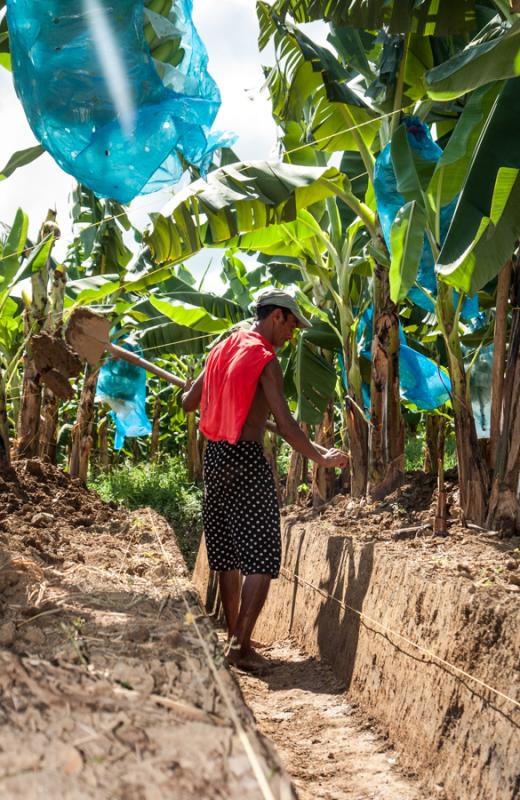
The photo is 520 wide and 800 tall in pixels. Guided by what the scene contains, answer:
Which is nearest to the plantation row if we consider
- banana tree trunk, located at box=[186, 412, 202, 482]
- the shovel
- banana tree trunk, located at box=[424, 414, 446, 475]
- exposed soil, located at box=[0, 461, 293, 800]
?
the shovel

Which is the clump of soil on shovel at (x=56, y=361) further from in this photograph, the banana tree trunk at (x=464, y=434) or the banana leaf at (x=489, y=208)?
the banana leaf at (x=489, y=208)

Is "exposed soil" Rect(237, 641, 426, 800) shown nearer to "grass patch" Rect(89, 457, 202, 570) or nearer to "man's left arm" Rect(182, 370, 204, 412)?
"man's left arm" Rect(182, 370, 204, 412)

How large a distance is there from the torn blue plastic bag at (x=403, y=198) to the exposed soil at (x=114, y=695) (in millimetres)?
2414

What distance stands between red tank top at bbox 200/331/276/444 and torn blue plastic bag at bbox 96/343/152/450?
5.79 metres

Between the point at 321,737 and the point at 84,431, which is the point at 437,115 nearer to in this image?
the point at 321,737

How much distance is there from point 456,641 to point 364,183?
474cm

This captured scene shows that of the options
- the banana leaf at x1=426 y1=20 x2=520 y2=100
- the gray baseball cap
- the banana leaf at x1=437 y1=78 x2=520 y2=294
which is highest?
the banana leaf at x1=426 y1=20 x2=520 y2=100

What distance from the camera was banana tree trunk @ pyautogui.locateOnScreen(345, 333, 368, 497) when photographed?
6.31 meters

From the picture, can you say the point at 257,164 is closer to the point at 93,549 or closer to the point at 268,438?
the point at 93,549

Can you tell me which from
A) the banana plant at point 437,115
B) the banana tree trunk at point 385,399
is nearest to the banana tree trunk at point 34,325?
the banana plant at point 437,115

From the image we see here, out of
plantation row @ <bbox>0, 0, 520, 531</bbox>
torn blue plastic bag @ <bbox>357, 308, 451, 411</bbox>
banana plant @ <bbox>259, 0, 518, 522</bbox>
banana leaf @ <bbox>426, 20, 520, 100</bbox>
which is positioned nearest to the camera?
banana leaf @ <bbox>426, 20, 520, 100</bbox>

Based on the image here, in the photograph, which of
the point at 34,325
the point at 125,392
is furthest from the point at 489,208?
the point at 125,392

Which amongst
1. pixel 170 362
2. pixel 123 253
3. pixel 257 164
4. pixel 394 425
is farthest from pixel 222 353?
pixel 170 362

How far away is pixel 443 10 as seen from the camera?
180 inches
